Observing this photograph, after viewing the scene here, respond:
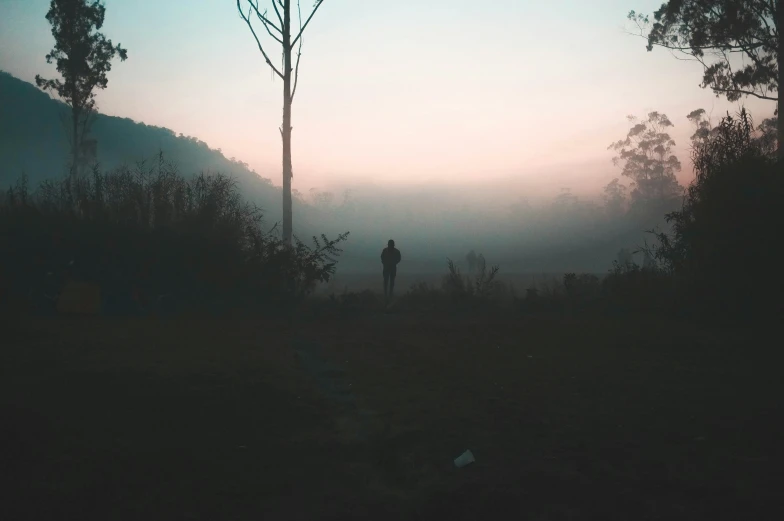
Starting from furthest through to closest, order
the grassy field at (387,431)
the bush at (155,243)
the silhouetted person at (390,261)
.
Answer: the silhouetted person at (390,261) < the bush at (155,243) < the grassy field at (387,431)

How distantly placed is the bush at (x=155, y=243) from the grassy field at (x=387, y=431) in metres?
5.34

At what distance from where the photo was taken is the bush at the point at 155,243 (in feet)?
54.7

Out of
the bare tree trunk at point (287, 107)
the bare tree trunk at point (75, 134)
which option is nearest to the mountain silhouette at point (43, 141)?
the bare tree trunk at point (75, 134)

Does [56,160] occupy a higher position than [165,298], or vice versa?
[56,160]

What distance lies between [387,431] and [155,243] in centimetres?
1254

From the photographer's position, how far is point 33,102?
110438mm

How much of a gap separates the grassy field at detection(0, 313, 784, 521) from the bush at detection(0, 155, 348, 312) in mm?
5335

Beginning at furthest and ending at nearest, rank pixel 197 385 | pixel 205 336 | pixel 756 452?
pixel 205 336
pixel 197 385
pixel 756 452

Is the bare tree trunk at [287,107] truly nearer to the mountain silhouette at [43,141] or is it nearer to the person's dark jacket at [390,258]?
the person's dark jacket at [390,258]

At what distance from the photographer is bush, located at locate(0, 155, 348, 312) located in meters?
16.7

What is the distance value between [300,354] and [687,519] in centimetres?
788

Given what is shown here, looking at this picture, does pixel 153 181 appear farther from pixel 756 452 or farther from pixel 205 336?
pixel 756 452

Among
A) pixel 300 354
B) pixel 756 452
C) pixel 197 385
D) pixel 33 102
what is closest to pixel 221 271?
pixel 300 354

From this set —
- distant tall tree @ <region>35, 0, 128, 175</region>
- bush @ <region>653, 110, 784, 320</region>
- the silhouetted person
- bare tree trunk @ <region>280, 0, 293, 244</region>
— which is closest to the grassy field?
bush @ <region>653, 110, 784, 320</region>
